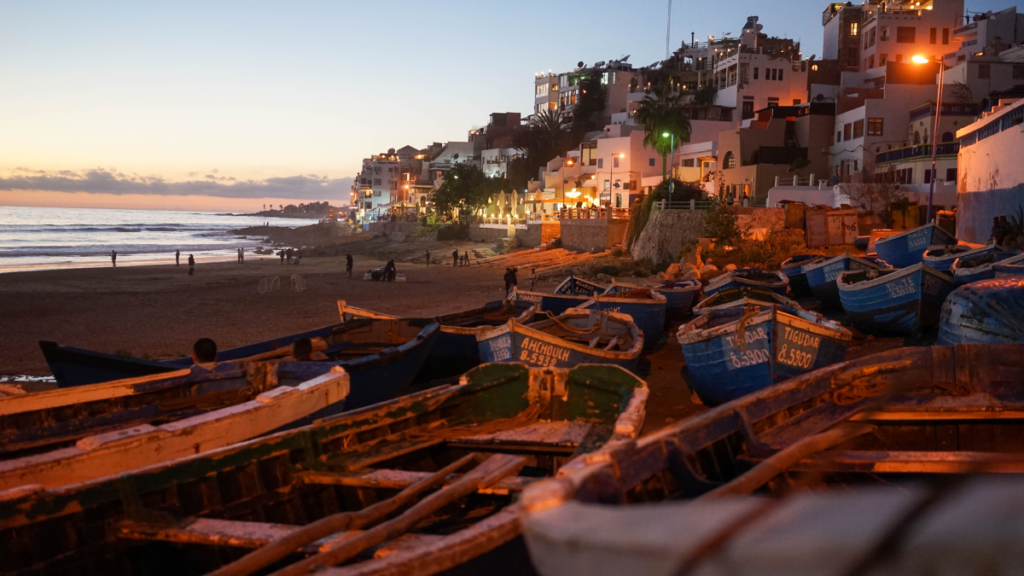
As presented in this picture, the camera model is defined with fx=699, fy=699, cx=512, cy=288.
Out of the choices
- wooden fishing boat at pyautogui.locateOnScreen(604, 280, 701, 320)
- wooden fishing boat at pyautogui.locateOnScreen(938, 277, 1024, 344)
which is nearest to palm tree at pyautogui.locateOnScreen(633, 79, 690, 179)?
wooden fishing boat at pyautogui.locateOnScreen(604, 280, 701, 320)

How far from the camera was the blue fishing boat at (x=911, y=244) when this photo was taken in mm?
23547

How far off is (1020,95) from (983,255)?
29.0 meters

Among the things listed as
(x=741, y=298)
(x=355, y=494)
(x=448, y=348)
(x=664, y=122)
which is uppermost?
(x=664, y=122)

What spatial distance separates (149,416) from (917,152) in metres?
43.4

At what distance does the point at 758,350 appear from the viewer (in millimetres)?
9594

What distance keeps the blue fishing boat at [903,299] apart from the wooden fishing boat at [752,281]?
2210mm

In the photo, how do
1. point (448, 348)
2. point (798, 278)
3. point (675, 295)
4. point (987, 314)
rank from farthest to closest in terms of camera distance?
point (798, 278)
point (675, 295)
point (448, 348)
point (987, 314)

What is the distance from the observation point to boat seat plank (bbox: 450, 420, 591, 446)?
5816mm

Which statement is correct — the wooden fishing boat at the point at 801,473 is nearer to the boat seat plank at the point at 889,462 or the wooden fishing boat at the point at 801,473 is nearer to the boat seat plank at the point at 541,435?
the boat seat plank at the point at 889,462

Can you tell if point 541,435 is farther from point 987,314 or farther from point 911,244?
point 911,244

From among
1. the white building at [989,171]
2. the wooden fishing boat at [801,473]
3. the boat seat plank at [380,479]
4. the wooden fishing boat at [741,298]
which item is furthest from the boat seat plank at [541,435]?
the white building at [989,171]

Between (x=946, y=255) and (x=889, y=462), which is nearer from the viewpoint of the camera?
(x=889, y=462)

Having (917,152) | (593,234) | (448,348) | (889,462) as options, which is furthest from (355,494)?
(593,234)

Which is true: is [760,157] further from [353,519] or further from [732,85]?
[353,519]
